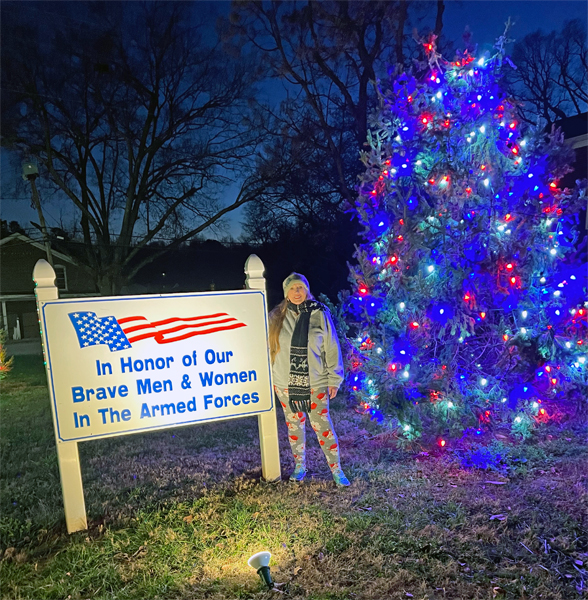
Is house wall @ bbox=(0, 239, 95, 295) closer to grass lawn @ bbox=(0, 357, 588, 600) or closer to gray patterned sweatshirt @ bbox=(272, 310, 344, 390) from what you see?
grass lawn @ bbox=(0, 357, 588, 600)

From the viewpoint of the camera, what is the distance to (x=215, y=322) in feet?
12.7

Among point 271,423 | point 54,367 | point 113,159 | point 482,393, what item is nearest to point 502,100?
point 482,393

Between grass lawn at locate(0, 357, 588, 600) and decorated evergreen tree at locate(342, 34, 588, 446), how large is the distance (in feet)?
2.02

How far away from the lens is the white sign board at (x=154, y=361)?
133 inches

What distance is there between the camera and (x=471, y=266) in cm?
463

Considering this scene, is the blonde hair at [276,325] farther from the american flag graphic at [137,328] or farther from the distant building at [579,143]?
the distant building at [579,143]

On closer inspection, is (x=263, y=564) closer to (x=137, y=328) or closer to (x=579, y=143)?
(x=137, y=328)

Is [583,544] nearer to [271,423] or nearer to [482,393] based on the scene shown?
[482,393]

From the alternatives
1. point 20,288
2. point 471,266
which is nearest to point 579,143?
point 471,266

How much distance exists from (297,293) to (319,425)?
1.18 metres

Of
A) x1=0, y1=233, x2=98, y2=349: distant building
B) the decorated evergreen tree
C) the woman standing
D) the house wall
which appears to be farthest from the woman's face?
the house wall

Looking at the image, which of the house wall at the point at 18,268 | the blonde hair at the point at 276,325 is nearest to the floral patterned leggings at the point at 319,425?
the blonde hair at the point at 276,325

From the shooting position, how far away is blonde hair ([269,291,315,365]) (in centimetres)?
403

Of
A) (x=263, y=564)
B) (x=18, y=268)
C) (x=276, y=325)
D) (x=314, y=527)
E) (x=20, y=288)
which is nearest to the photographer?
(x=263, y=564)
